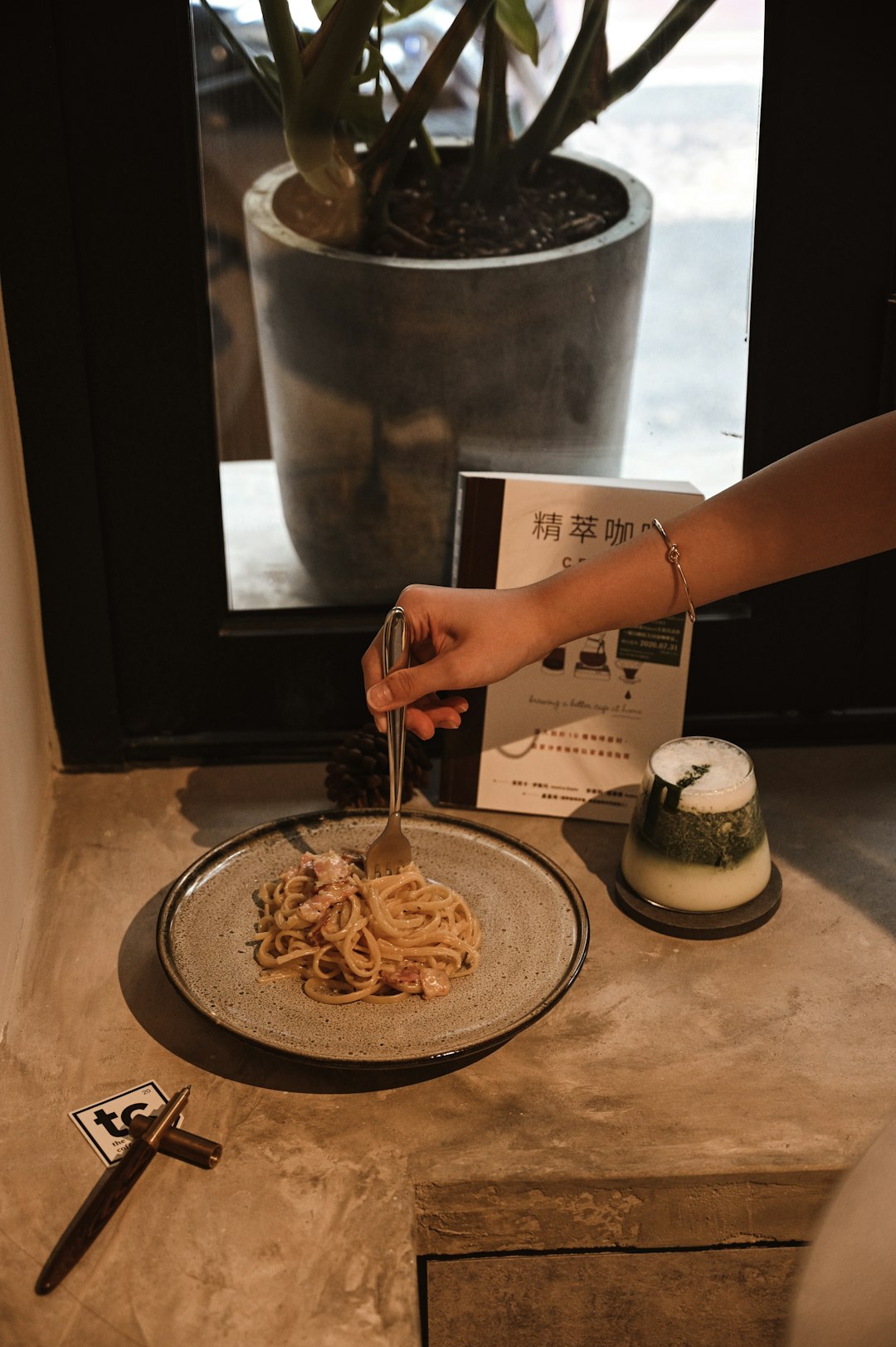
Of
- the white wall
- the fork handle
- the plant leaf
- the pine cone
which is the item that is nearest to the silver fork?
the fork handle

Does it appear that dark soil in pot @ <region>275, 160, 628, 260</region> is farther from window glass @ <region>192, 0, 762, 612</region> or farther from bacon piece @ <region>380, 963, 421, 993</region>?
bacon piece @ <region>380, 963, 421, 993</region>

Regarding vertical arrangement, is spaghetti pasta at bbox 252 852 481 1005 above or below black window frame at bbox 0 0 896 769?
below

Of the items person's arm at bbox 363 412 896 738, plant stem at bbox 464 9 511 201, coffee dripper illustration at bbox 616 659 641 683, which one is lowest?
coffee dripper illustration at bbox 616 659 641 683

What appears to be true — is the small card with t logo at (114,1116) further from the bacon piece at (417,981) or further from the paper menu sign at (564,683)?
the paper menu sign at (564,683)

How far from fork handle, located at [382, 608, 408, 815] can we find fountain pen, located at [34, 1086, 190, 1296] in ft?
1.05

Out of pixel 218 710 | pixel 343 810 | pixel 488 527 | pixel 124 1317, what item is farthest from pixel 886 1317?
pixel 218 710

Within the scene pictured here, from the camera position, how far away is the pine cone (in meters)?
1.31

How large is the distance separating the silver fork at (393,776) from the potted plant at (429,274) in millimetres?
354

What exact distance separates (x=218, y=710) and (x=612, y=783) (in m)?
0.47

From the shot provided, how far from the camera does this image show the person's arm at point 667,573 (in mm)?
1029

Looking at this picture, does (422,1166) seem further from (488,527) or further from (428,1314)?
(488,527)

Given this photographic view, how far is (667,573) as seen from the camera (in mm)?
1095

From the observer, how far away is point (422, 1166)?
94 centimetres

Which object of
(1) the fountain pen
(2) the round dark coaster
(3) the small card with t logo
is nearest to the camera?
(1) the fountain pen
